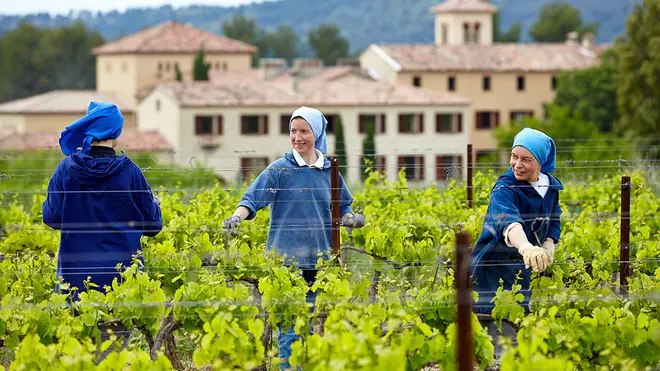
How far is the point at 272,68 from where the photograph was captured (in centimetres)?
7025

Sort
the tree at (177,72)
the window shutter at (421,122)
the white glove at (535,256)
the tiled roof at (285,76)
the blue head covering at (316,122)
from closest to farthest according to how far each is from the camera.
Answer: the white glove at (535,256) → the blue head covering at (316,122) → the window shutter at (421,122) → the tiled roof at (285,76) → the tree at (177,72)

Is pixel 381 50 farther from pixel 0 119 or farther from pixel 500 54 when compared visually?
pixel 0 119

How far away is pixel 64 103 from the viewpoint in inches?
3108

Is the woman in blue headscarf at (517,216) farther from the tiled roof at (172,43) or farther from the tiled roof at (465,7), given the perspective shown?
the tiled roof at (465,7)

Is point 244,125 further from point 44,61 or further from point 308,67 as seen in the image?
point 44,61

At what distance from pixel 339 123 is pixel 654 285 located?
169 feet

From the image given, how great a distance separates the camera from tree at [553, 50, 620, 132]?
70625 millimetres

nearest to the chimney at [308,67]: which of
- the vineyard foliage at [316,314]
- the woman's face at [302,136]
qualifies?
the vineyard foliage at [316,314]

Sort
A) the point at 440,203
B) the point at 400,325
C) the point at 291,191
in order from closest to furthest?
the point at 400,325 → the point at 291,191 → the point at 440,203

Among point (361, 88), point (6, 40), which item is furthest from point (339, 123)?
point (6, 40)

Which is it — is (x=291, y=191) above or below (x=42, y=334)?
above

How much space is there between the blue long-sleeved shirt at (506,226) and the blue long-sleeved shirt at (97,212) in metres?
1.51

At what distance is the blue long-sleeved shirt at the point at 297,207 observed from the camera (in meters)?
7.18

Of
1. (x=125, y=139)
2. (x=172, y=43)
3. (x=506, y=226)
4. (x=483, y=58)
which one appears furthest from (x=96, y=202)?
(x=172, y=43)
